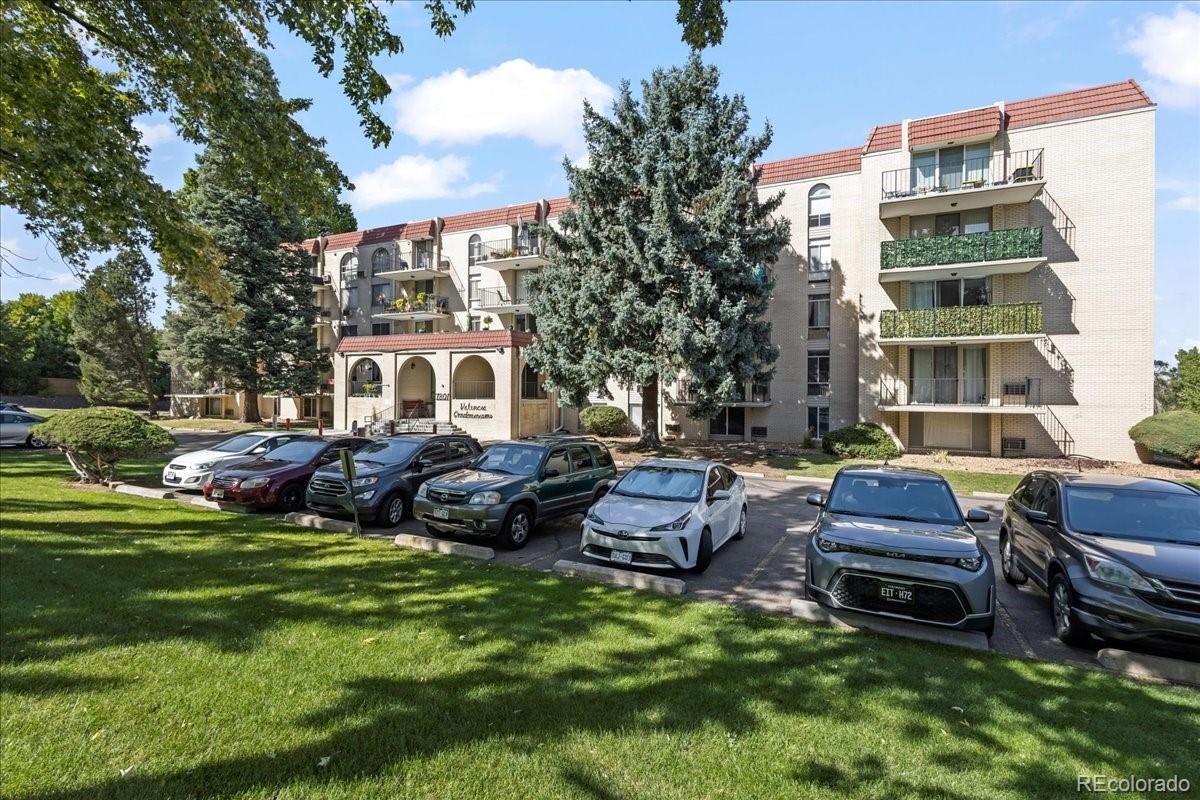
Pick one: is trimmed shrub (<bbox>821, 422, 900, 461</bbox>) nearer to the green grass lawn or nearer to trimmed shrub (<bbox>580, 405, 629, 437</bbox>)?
trimmed shrub (<bbox>580, 405, 629, 437</bbox>)

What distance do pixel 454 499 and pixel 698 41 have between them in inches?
285

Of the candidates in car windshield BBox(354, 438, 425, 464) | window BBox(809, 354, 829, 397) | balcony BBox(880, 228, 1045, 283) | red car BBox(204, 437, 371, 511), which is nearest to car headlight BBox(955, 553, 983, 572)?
car windshield BBox(354, 438, 425, 464)

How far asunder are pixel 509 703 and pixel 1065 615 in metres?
5.67

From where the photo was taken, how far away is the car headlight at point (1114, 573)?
504cm

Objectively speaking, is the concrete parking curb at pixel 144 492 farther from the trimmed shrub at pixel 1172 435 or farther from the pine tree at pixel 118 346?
the pine tree at pixel 118 346

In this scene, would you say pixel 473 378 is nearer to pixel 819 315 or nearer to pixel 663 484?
pixel 819 315

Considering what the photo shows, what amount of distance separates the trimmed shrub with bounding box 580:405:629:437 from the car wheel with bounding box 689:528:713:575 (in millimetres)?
19017

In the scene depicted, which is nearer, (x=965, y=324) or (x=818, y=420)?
(x=965, y=324)

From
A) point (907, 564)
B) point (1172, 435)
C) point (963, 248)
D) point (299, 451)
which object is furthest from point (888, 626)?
point (963, 248)

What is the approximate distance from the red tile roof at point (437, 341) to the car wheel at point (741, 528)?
18219 mm

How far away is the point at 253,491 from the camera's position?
10.9 meters

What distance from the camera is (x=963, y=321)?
20875mm

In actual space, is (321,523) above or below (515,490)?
below

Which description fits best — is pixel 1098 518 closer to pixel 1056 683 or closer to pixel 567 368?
pixel 1056 683
